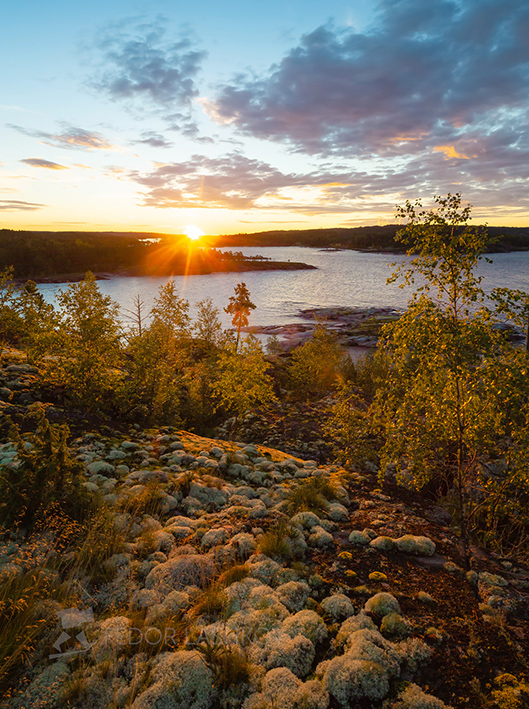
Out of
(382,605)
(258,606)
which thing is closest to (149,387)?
(258,606)

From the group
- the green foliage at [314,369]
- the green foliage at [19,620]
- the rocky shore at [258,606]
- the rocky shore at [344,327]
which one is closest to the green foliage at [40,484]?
the rocky shore at [258,606]

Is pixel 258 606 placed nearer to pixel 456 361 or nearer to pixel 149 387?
pixel 456 361

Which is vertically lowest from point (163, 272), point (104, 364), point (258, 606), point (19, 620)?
point (258, 606)

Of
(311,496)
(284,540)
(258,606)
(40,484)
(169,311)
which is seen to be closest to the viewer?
(258,606)

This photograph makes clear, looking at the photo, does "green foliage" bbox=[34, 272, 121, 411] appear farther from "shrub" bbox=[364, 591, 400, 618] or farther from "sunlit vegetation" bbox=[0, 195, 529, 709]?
"shrub" bbox=[364, 591, 400, 618]

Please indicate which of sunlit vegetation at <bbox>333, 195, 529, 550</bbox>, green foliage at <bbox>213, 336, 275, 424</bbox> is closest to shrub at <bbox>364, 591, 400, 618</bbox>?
sunlit vegetation at <bbox>333, 195, 529, 550</bbox>

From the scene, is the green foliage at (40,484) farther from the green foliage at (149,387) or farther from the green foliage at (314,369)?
the green foliage at (314,369)

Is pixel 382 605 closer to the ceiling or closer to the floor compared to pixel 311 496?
closer to the ceiling

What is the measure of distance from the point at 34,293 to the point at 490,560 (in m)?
15.1

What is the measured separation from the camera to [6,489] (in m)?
5.75

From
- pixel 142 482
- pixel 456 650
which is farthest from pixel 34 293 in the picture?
pixel 456 650

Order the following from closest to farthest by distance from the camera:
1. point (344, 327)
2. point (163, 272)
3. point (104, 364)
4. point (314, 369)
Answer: point (104, 364) → point (314, 369) → point (344, 327) → point (163, 272)

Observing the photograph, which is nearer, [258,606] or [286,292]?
[258,606]

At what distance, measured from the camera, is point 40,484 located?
5.90 m
